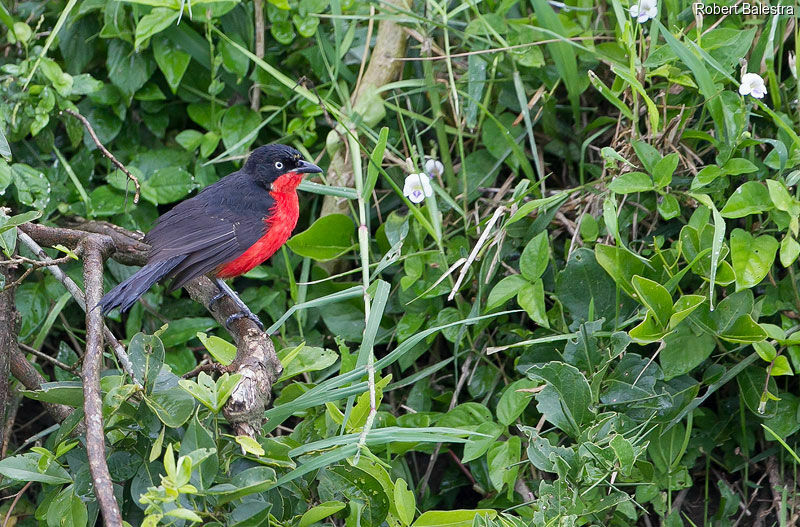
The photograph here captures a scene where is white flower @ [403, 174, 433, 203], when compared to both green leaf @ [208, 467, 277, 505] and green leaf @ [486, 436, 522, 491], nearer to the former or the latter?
green leaf @ [486, 436, 522, 491]

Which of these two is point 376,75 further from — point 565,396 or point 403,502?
point 403,502

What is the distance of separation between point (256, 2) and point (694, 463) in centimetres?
252

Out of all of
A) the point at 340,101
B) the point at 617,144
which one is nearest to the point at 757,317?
the point at 617,144

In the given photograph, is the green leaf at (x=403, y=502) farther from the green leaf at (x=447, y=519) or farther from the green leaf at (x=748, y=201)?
the green leaf at (x=748, y=201)

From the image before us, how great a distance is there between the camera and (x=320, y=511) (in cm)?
214

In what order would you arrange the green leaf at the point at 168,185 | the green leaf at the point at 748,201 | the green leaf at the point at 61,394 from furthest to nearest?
the green leaf at the point at 168,185
the green leaf at the point at 748,201
the green leaf at the point at 61,394

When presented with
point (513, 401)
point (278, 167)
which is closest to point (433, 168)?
point (278, 167)

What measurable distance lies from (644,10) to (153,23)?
73.1 inches

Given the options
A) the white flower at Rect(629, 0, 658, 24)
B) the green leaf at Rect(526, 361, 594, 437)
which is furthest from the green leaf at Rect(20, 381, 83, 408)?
the white flower at Rect(629, 0, 658, 24)

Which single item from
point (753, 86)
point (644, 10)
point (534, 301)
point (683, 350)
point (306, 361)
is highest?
point (644, 10)

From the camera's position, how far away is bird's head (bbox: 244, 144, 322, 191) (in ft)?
11.0

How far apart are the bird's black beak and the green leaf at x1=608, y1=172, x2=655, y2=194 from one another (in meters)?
1.20

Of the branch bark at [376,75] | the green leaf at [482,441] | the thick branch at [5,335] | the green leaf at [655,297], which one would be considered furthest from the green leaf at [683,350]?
the thick branch at [5,335]

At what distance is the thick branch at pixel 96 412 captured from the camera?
5.92 feet
